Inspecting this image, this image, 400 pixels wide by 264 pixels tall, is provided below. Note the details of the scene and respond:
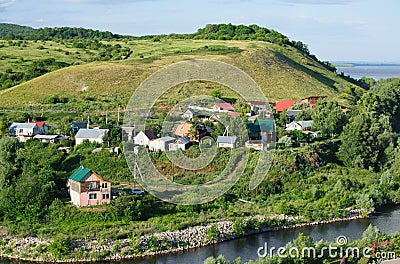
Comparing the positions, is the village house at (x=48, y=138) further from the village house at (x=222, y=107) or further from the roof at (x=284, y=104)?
the roof at (x=284, y=104)

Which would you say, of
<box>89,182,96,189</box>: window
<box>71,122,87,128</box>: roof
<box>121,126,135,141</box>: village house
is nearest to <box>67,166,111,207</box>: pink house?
<box>89,182,96,189</box>: window

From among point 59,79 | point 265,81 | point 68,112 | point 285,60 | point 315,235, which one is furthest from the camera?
point 285,60

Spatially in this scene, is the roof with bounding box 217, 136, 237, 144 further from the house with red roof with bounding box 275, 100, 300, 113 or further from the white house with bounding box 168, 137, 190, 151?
the house with red roof with bounding box 275, 100, 300, 113

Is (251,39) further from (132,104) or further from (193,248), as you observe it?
(193,248)

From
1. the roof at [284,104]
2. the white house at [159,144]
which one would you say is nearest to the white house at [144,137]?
the white house at [159,144]

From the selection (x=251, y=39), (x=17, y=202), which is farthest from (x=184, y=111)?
(x=251, y=39)
